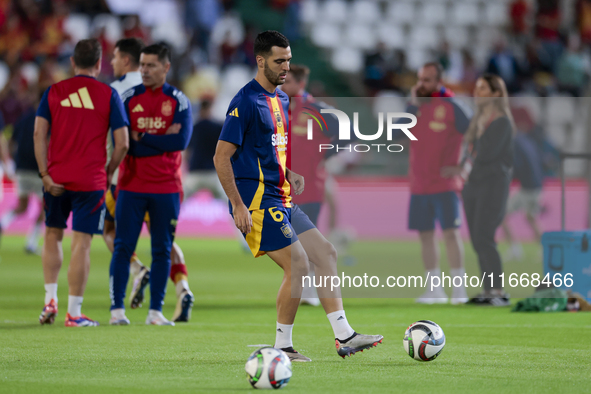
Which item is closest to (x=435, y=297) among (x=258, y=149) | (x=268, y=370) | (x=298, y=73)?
(x=298, y=73)

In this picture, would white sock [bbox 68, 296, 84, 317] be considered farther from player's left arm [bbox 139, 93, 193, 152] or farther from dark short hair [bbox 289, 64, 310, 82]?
dark short hair [bbox 289, 64, 310, 82]

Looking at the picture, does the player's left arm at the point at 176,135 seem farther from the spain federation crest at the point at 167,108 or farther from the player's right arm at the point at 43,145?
the player's right arm at the point at 43,145

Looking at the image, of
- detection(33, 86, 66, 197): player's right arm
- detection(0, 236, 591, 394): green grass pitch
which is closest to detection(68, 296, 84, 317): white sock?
detection(0, 236, 591, 394): green grass pitch

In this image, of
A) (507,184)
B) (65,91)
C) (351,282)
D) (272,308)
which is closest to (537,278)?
(507,184)

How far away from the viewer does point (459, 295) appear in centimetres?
948

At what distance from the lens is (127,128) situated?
7.31 m

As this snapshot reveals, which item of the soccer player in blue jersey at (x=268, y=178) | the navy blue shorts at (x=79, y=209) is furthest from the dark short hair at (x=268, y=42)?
the navy blue shorts at (x=79, y=209)

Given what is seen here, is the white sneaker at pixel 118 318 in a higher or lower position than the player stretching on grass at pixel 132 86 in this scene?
lower

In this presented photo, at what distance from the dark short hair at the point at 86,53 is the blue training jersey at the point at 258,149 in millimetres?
2281

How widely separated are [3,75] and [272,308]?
43.5 feet

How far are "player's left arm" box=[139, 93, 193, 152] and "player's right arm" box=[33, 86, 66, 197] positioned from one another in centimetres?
79

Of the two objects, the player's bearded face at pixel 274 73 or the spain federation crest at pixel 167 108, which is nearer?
the player's bearded face at pixel 274 73

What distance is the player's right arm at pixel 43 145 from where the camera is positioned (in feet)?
23.4

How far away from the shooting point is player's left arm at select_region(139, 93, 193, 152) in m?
7.35
